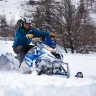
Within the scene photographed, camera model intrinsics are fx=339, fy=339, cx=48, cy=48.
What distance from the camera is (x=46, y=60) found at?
288 inches

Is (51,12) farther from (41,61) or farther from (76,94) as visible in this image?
(76,94)

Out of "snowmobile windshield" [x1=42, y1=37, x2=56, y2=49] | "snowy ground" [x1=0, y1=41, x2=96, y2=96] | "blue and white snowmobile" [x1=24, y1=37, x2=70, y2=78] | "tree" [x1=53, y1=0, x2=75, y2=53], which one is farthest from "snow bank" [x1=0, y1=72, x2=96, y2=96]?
"tree" [x1=53, y1=0, x2=75, y2=53]

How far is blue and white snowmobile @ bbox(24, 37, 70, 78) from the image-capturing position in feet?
23.9

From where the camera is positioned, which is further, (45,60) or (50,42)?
(50,42)

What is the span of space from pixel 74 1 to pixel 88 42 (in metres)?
4.92

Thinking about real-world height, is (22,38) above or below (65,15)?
above

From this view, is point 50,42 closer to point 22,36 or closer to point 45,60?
point 45,60

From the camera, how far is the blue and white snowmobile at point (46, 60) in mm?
7297

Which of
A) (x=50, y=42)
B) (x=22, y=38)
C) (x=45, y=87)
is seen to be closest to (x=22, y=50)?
(x=22, y=38)

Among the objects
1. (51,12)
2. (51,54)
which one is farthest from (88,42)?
(51,54)

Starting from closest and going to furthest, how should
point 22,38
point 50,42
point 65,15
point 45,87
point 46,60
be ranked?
point 45,87, point 46,60, point 50,42, point 22,38, point 65,15

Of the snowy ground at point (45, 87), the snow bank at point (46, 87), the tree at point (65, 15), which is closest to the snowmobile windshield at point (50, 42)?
the snowy ground at point (45, 87)

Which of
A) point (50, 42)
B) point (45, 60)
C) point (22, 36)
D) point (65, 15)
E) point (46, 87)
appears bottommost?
point (65, 15)

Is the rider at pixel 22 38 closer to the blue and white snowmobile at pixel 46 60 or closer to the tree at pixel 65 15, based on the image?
the blue and white snowmobile at pixel 46 60
